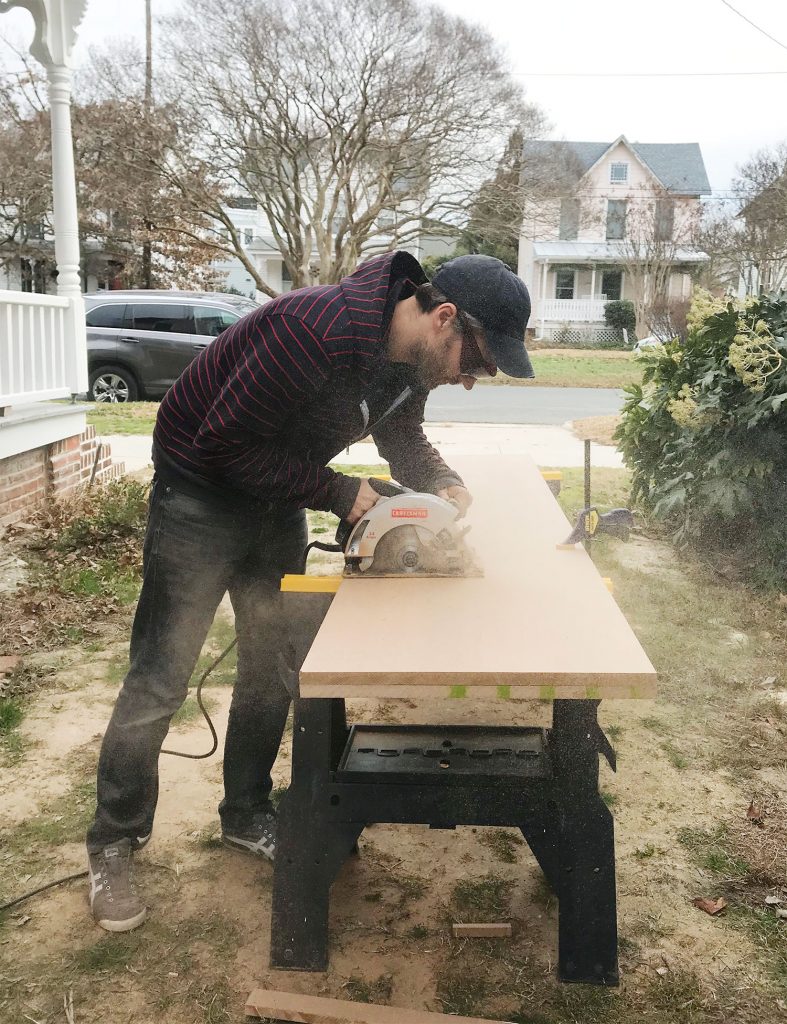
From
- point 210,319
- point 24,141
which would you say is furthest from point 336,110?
point 24,141

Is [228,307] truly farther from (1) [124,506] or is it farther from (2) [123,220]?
(2) [123,220]

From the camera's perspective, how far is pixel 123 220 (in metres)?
19.8

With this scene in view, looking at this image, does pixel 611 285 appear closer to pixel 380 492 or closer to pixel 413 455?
pixel 413 455

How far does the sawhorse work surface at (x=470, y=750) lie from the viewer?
1660mm

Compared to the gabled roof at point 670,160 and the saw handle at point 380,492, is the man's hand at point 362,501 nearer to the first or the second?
the saw handle at point 380,492

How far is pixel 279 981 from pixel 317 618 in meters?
0.80

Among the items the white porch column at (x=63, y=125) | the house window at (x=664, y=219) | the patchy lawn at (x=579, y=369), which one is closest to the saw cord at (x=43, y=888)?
the white porch column at (x=63, y=125)

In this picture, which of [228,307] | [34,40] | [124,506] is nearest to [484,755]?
[124,506]

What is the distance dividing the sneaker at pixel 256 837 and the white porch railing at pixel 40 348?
3.61 metres

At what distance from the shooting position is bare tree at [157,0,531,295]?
13320mm

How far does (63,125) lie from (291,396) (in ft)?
17.1

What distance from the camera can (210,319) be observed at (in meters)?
11.9

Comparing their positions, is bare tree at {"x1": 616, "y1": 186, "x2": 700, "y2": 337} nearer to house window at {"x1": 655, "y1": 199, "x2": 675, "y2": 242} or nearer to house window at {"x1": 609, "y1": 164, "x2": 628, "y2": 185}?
house window at {"x1": 655, "y1": 199, "x2": 675, "y2": 242}

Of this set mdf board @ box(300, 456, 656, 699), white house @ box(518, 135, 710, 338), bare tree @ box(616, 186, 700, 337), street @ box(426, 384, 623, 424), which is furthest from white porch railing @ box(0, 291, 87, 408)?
bare tree @ box(616, 186, 700, 337)
